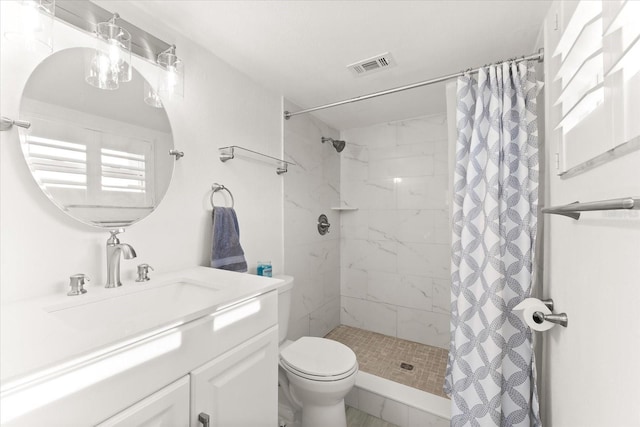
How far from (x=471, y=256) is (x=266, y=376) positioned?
1.10m

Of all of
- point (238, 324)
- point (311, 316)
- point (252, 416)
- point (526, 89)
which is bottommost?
point (311, 316)

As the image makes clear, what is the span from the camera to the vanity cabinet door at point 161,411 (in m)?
0.68

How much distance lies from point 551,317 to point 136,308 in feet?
4.88

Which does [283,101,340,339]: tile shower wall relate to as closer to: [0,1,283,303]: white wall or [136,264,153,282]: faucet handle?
[0,1,283,303]: white wall

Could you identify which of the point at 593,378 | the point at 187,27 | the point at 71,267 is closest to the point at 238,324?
the point at 71,267

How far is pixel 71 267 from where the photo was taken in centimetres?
102

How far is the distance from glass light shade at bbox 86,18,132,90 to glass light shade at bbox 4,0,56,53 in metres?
0.16

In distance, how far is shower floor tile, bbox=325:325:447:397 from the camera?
2.08 m

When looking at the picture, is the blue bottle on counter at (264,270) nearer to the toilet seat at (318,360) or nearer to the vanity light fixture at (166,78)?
the toilet seat at (318,360)

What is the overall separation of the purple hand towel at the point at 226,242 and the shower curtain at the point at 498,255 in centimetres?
121

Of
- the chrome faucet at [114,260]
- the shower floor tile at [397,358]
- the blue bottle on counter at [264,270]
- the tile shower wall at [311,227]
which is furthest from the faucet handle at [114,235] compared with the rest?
the shower floor tile at [397,358]

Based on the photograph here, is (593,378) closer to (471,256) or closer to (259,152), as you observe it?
(471,256)

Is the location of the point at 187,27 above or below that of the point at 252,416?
above

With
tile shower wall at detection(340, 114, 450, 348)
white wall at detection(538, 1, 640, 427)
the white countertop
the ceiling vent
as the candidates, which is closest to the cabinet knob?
the white countertop
